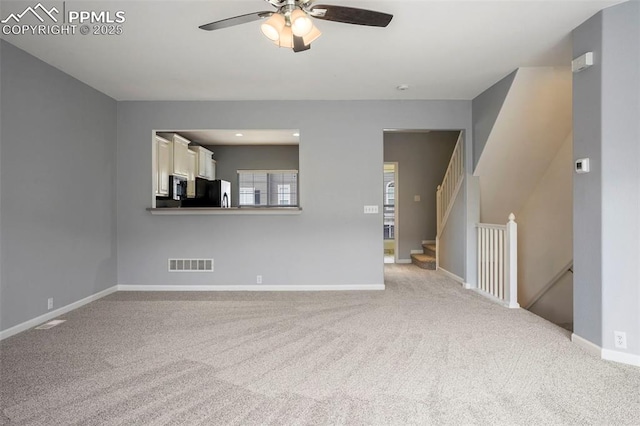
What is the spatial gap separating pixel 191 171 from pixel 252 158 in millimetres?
1619

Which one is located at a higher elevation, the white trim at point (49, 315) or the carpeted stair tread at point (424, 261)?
the carpeted stair tread at point (424, 261)

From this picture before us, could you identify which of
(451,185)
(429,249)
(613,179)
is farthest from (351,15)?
(429,249)

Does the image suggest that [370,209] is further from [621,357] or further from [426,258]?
[621,357]

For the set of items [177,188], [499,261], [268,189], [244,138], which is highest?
[244,138]

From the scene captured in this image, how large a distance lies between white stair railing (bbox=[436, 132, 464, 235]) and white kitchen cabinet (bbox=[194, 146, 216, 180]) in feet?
14.7

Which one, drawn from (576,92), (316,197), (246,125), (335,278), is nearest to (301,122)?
(246,125)

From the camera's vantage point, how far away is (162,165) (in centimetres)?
518

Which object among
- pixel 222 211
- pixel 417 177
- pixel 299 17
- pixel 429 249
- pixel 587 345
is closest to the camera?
pixel 299 17

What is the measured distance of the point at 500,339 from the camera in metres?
2.91

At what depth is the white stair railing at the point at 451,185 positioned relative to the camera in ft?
16.5

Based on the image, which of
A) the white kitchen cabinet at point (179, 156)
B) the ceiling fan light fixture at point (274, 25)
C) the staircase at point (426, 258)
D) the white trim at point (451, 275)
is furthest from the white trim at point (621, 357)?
the white kitchen cabinet at point (179, 156)

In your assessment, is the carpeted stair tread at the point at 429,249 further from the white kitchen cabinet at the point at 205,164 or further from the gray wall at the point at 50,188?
the gray wall at the point at 50,188

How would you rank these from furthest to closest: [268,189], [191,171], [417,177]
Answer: [268,189] < [417,177] < [191,171]

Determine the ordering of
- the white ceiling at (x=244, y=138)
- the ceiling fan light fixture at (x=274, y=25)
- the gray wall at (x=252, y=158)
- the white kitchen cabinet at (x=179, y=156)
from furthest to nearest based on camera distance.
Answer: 1. the gray wall at (x=252, y=158)
2. the white ceiling at (x=244, y=138)
3. the white kitchen cabinet at (x=179, y=156)
4. the ceiling fan light fixture at (x=274, y=25)
